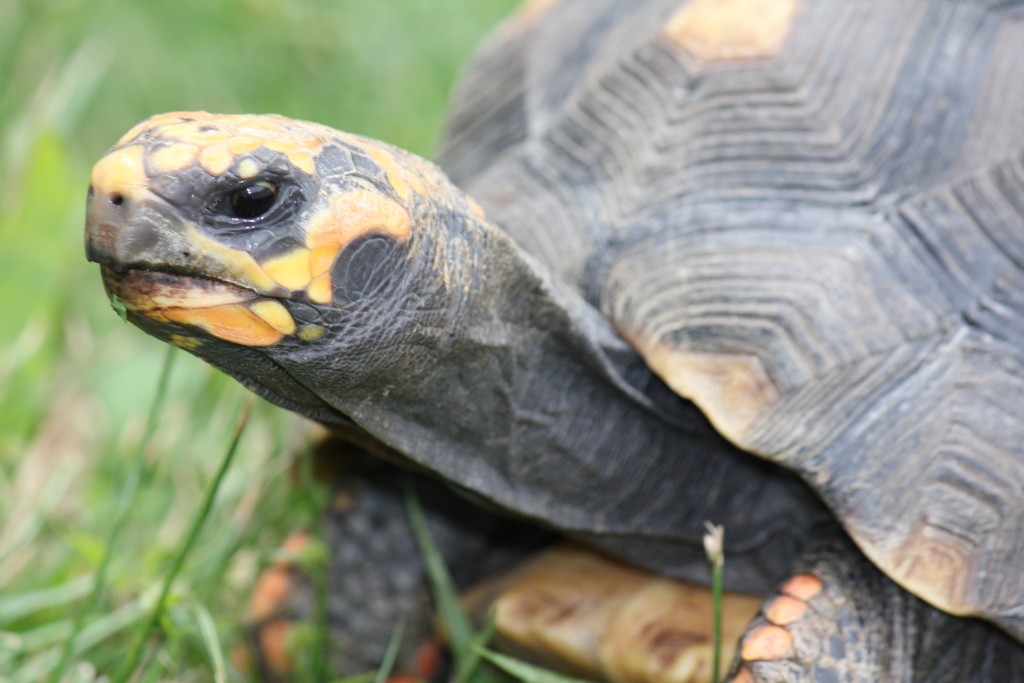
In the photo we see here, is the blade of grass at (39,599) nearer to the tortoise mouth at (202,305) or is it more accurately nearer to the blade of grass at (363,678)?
the blade of grass at (363,678)

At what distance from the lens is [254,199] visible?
154cm

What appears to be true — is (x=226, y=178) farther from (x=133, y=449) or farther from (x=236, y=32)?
(x=236, y=32)

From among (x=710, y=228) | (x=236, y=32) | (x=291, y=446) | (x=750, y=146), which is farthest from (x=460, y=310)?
(x=236, y=32)

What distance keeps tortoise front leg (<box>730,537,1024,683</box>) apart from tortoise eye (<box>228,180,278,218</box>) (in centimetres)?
94

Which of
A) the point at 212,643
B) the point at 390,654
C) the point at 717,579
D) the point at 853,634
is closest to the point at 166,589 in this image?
the point at 212,643

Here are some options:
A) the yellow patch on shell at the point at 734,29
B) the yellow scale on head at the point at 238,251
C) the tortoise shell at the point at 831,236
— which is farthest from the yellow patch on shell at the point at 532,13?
the yellow scale on head at the point at 238,251

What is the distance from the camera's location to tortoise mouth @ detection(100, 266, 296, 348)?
60.8 inches

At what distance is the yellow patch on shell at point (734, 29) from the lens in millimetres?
2145

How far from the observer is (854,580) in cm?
192

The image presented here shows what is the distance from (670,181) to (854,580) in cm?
72

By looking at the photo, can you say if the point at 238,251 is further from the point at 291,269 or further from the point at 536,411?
the point at 536,411

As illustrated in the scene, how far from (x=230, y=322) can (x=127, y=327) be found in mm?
2377

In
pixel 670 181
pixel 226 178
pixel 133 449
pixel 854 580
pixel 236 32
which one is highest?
pixel 236 32

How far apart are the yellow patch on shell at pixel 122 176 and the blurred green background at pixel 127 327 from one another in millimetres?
791
